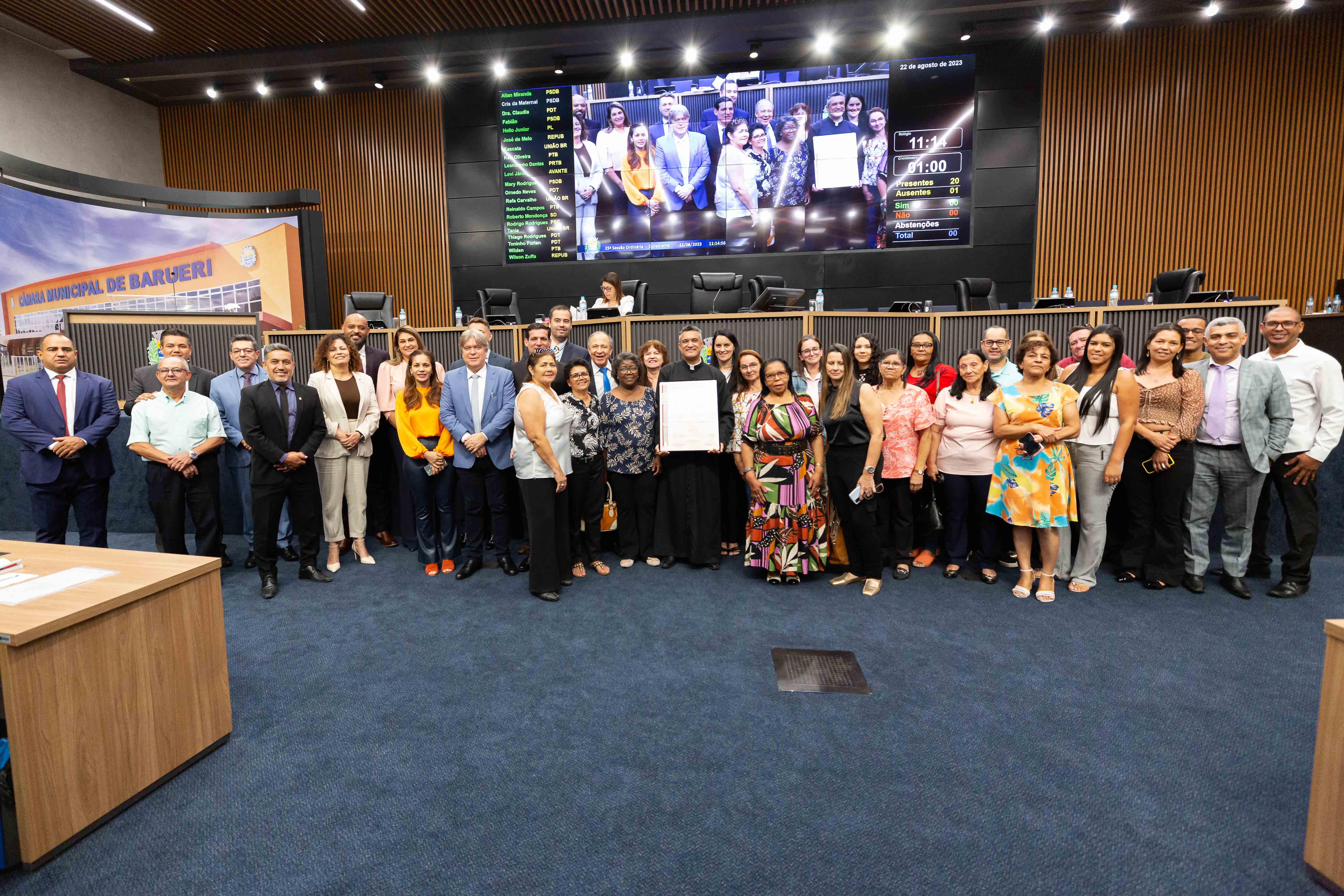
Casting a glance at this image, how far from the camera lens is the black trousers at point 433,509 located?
4.04 metres

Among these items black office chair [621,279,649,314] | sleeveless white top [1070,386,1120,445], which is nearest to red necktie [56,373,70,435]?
black office chair [621,279,649,314]

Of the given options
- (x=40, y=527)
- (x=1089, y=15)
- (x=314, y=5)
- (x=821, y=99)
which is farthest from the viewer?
(x=821, y=99)

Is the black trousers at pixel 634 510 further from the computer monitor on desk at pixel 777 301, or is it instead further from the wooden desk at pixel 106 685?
the wooden desk at pixel 106 685

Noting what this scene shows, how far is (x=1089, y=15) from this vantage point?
24.3 ft

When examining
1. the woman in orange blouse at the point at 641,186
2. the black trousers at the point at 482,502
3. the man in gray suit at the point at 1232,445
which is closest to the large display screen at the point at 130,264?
the black trousers at the point at 482,502

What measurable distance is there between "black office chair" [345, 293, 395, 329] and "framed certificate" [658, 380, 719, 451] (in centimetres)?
417

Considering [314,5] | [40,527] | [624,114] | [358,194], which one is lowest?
[40,527]

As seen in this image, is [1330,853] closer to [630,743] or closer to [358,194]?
[630,743]

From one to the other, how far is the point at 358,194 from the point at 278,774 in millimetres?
9419

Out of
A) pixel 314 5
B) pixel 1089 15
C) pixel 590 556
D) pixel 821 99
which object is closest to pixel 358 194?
pixel 314 5

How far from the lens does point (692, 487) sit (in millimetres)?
4051

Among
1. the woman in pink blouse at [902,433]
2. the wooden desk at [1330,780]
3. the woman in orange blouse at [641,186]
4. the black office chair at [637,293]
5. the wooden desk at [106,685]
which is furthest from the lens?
the woman in orange blouse at [641,186]

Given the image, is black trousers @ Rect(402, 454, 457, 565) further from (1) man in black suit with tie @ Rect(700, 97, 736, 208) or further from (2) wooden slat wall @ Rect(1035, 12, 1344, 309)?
(2) wooden slat wall @ Rect(1035, 12, 1344, 309)

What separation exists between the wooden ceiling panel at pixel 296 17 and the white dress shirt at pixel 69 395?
17.6 ft
